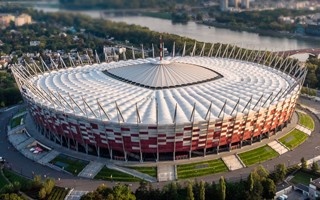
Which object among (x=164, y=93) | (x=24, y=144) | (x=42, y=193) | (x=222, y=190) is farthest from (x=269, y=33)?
(x=42, y=193)

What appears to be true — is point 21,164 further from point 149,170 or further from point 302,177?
point 302,177

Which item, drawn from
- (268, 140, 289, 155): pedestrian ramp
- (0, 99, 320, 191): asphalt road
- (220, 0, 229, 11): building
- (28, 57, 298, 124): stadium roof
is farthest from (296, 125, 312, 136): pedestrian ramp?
(220, 0, 229, 11): building

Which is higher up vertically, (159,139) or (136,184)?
(159,139)

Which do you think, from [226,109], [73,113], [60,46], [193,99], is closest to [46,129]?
[73,113]

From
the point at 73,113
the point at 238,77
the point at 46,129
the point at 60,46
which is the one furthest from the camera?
the point at 60,46

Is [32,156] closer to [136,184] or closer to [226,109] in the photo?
[136,184]

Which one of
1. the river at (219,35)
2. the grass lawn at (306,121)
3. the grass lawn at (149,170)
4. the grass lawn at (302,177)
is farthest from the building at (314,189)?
the river at (219,35)
